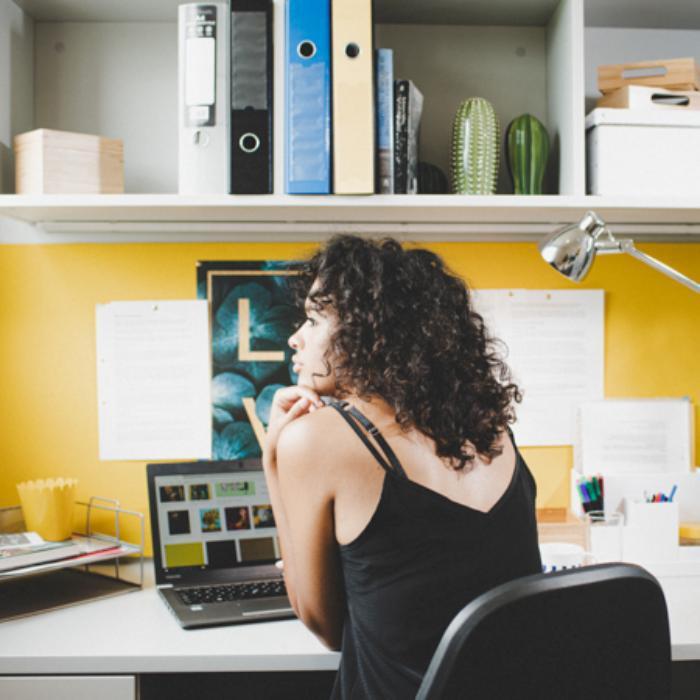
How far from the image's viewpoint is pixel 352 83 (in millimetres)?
1281

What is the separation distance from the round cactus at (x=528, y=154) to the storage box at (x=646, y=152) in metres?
0.11

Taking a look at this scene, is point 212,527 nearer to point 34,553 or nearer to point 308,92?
point 34,553

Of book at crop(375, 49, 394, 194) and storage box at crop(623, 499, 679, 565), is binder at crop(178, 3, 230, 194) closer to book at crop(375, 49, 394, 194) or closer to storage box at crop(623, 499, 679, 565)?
book at crop(375, 49, 394, 194)

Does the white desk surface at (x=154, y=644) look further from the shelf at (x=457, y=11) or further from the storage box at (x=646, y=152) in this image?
the shelf at (x=457, y=11)

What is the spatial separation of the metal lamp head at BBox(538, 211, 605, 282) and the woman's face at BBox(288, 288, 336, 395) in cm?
48

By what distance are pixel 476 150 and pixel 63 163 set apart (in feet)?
2.60

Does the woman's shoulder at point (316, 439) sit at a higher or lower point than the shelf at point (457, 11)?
lower

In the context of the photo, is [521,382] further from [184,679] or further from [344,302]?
[184,679]

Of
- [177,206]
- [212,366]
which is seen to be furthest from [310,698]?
[177,206]

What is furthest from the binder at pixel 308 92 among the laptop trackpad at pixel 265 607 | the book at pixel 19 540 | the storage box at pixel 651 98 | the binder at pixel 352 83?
the book at pixel 19 540

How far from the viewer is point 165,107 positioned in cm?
165

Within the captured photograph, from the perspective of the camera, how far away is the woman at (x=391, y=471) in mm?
942

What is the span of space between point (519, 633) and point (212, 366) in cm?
109

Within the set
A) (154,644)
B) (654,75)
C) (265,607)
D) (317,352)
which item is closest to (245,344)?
(317,352)
